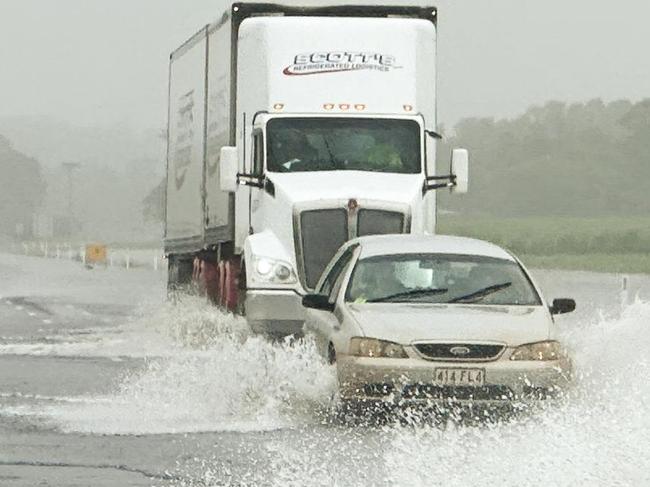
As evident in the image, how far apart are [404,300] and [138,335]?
41.9 feet

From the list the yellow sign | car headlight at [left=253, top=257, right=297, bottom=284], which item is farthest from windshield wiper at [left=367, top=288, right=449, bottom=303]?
the yellow sign

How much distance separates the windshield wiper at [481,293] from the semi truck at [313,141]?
537 cm

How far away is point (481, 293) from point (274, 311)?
5536mm

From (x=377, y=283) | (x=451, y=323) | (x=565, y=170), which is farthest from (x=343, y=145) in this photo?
(x=565, y=170)

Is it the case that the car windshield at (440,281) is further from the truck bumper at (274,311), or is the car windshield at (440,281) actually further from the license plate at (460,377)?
the truck bumper at (274,311)

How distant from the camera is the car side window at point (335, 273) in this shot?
15.7 metres

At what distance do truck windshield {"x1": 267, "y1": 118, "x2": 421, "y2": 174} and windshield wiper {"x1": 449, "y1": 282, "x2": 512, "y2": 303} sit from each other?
6593 mm

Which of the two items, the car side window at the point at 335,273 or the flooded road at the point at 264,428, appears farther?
the car side window at the point at 335,273

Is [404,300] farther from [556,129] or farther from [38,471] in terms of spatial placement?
[556,129]

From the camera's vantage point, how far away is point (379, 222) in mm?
20656

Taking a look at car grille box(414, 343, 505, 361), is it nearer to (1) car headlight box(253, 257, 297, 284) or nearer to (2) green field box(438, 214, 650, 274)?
(1) car headlight box(253, 257, 297, 284)

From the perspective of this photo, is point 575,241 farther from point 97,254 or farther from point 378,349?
point 378,349

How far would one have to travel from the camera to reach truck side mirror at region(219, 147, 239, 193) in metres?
20.6

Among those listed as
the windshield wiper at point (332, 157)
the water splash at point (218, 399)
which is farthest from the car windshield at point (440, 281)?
the windshield wiper at point (332, 157)
